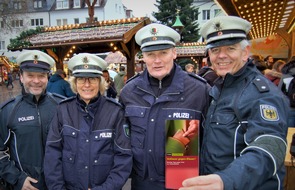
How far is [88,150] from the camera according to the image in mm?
2186

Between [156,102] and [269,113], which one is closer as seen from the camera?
[269,113]

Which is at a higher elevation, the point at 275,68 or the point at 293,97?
the point at 275,68

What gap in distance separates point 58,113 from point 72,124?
0.20 meters

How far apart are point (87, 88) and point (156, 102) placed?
2.13 feet

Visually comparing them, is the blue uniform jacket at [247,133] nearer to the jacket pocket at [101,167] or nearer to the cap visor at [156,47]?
the cap visor at [156,47]

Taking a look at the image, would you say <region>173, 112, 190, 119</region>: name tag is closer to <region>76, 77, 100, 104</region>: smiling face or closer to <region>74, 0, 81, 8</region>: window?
<region>76, 77, 100, 104</region>: smiling face

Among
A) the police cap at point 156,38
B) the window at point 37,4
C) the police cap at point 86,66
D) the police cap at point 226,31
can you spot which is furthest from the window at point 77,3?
the police cap at point 226,31

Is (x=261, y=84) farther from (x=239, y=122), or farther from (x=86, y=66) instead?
(x=86, y=66)

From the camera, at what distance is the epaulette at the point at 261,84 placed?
1.56m

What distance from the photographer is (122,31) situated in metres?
6.83

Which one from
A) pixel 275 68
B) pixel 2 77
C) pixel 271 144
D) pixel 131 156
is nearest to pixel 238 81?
pixel 271 144

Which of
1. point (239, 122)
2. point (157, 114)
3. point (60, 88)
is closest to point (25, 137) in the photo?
point (157, 114)

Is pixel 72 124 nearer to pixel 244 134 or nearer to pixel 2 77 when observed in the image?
pixel 244 134

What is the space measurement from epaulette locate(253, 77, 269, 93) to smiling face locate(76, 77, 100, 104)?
135 cm
